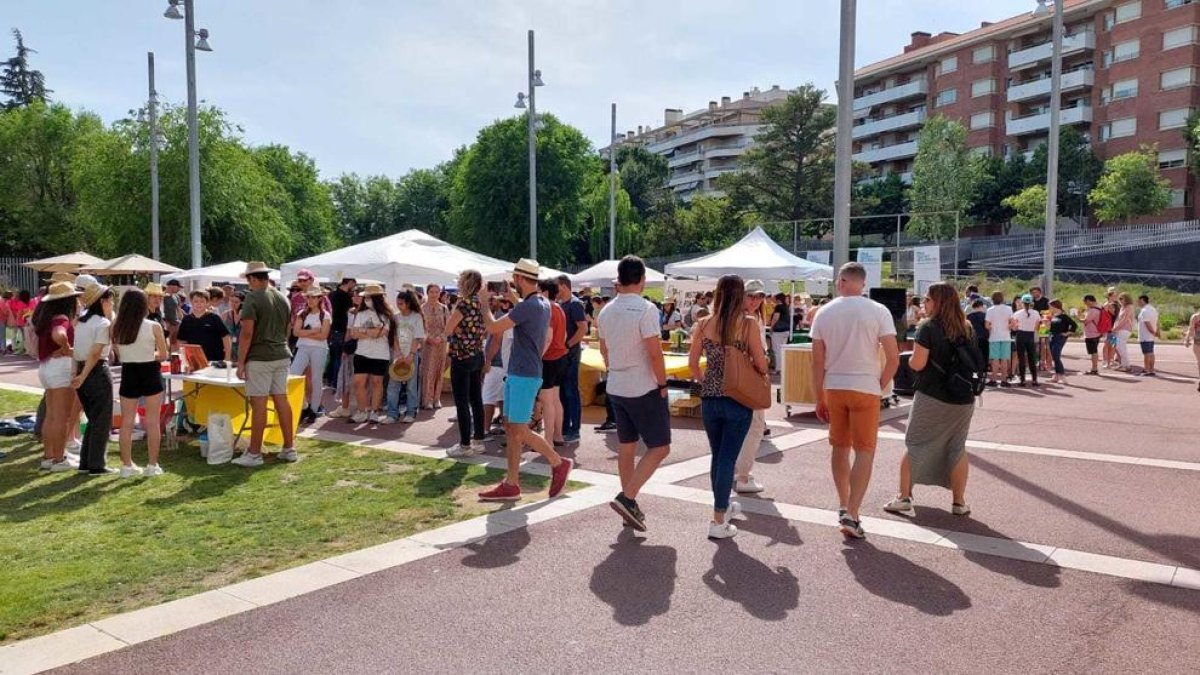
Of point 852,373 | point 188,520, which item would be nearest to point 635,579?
point 852,373

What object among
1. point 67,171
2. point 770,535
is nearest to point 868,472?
point 770,535

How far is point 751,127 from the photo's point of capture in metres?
103

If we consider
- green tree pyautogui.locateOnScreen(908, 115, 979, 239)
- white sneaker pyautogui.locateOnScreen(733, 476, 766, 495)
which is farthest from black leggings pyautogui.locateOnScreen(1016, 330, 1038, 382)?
green tree pyautogui.locateOnScreen(908, 115, 979, 239)

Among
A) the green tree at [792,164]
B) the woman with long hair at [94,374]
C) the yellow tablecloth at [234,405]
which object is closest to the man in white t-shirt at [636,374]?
the yellow tablecloth at [234,405]

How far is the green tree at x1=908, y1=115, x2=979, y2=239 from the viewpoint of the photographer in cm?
5462

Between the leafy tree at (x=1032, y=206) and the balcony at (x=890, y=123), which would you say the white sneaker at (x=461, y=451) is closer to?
the leafy tree at (x=1032, y=206)

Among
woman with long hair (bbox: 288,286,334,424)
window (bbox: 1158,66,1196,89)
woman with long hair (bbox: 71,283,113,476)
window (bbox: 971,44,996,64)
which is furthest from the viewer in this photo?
window (bbox: 971,44,996,64)

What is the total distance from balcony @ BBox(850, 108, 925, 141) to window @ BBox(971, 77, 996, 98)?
192 inches

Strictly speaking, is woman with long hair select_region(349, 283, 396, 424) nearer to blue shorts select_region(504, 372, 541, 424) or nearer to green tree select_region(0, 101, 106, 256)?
blue shorts select_region(504, 372, 541, 424)

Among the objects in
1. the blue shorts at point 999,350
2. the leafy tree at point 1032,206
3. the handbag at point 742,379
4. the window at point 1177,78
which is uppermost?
the window at point 1177,78

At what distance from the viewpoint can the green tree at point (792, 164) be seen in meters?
66.6

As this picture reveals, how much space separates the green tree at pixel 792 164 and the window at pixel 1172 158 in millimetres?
21383

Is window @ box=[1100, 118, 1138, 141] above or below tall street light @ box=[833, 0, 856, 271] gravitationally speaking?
above

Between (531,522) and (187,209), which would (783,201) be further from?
(531,522)
